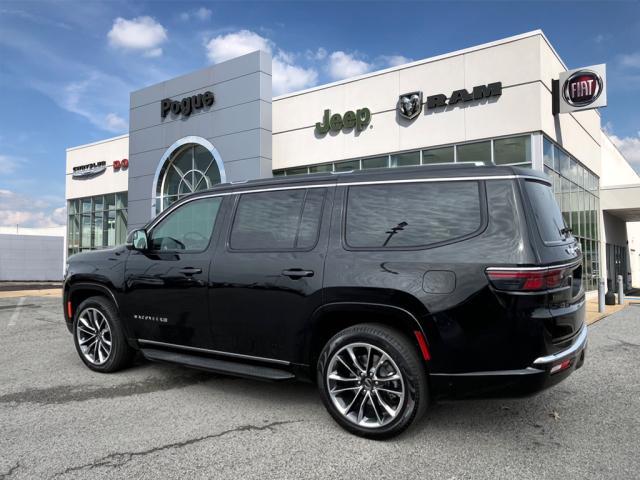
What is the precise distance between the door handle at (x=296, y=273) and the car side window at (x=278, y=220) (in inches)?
7.4

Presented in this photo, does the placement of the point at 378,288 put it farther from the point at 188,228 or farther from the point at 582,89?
the point at 582,89

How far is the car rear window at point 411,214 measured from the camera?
3.42 m

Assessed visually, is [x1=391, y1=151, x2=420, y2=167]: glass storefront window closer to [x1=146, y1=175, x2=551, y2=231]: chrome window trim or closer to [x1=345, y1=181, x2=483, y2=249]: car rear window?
[x1=146, y1=175, x2=551, y2=231]: chrome window trim

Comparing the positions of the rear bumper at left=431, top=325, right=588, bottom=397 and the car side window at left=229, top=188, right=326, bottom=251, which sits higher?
the car side window at left=229, top=188, right=326, bottom=251

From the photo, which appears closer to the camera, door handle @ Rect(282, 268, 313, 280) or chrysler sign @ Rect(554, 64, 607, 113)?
door handle @ Rect(282, 268, 313, 280)

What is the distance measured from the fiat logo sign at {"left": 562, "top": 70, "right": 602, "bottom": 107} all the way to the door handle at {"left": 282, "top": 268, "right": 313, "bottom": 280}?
42.9 ft

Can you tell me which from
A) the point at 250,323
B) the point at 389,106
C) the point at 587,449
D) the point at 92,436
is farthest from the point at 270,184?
the point at 389,106

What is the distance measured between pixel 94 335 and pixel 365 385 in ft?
10.6

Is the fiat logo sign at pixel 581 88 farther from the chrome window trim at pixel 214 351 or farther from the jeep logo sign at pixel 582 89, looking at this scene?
the chrome window trim at pixel 214 351

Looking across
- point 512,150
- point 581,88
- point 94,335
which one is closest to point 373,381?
point 94,335

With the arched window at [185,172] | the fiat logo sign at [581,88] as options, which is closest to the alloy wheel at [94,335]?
the arched window at [185,172]

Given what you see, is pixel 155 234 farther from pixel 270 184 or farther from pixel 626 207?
pixel 626 207

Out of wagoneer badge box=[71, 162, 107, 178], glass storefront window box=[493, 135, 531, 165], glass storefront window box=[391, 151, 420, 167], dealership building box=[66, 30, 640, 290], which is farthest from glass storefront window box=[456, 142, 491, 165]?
wagoneer badge box=[71, 162, 107, 178]

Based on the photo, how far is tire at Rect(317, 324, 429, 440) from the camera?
335cm
